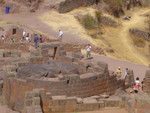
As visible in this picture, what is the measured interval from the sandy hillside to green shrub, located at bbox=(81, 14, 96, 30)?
875 millimetres

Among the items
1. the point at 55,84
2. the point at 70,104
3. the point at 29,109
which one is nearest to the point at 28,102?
the point at 29,109

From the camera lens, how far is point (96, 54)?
35.7 metres

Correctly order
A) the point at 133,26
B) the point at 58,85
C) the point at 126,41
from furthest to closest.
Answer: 1. the point at 133,26
2. the point at 126,41
3. the point at 58,85

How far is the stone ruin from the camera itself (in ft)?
56.5

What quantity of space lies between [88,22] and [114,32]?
4.40 m

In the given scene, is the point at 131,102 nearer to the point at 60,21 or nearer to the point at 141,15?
the point at 60,21

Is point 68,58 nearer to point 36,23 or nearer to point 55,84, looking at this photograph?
point 55,84

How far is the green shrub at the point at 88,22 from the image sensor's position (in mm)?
46375

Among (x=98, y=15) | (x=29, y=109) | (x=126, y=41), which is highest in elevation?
(x=98, y=15)

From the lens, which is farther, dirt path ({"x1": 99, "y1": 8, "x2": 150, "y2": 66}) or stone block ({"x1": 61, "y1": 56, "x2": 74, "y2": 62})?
dirt path ({"x1": 99, "y1": 8, "x2": 150, "y2": 66})

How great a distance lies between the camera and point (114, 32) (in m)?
49.5

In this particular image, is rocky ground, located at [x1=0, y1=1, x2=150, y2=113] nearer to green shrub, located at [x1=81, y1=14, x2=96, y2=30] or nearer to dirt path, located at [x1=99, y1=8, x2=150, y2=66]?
dirt path, located at [x1=99, y1=8, x2=150, y2=66]

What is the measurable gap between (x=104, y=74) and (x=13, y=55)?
25.5 feet

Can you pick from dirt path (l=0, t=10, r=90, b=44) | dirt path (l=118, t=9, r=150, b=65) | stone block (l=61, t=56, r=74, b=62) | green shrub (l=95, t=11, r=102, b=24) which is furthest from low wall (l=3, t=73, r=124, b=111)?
green shrub (l=95, t=11, r=102, b=24)
